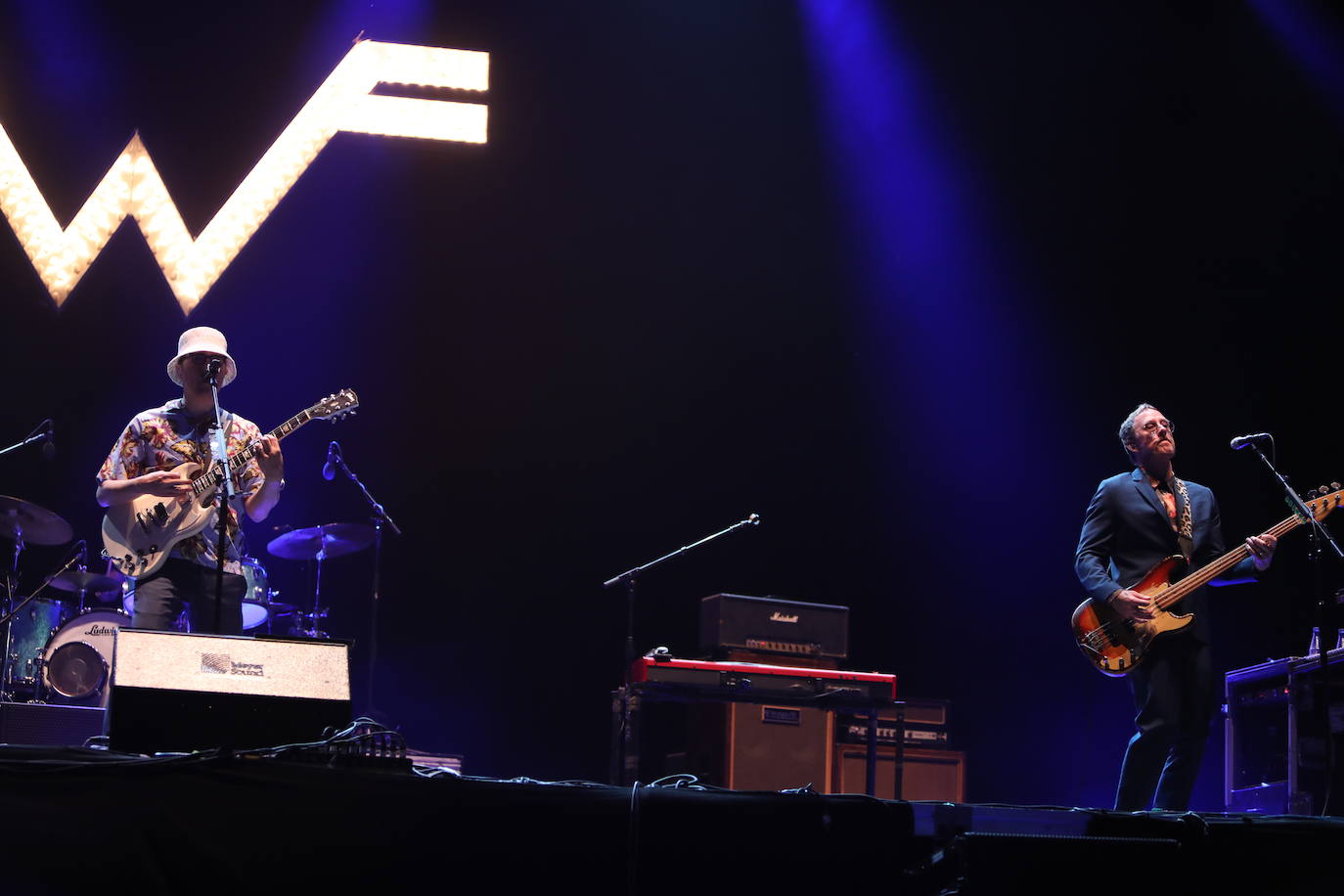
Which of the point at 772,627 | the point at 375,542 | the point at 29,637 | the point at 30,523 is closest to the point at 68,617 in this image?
the point at 29,637

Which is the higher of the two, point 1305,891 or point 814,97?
point 814,97

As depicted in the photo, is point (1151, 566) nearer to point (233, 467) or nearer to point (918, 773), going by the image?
point (918, 773)

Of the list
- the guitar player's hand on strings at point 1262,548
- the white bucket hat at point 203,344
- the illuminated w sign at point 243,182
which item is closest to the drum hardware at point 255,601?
the illuminated w sign at point 243,182

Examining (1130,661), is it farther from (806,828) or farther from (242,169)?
(242,169)

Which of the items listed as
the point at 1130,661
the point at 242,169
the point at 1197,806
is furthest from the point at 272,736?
the point at 1197,806

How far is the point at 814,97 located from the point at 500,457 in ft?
10.2

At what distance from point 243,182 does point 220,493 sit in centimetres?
376

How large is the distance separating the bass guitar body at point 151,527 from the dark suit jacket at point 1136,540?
11.6ft

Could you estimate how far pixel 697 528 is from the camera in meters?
8.29

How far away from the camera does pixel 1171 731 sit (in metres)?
4.84

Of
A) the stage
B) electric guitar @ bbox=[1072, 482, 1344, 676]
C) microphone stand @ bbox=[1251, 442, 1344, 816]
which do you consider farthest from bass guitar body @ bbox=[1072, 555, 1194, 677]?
the stage

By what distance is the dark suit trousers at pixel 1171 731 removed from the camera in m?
4.86

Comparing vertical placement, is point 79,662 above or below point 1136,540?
below

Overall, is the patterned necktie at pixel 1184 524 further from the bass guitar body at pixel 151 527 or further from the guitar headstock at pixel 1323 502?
the bass guitar body at pixel 151 527
